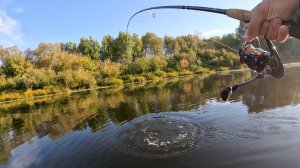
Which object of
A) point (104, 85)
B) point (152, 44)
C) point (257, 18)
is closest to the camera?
point (257, 18)

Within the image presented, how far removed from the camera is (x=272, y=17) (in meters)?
2.01

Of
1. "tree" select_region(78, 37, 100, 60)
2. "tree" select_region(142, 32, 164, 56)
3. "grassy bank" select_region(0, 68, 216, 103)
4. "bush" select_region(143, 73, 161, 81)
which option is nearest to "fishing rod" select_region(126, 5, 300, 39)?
"grassy bank" select_region(0, 68, 216, 103)

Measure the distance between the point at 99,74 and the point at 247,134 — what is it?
51.6m

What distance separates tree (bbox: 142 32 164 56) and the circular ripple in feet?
260

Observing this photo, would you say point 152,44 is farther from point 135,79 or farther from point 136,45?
point 135,79

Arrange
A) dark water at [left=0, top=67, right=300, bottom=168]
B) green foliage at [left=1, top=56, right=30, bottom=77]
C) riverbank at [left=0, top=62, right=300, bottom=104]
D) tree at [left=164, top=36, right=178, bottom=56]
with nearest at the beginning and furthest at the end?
dark water at [left=0, top=67, right=300, bottom=168]
riverbank at [left=0, top=62, right=300, bottom=104]
green foliage at [left=1, top=56, right=30, bottom=77]
tree at [left=164, top=36, right=178, bottom=56]

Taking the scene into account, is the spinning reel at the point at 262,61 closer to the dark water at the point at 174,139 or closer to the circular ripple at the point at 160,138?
the dark water at the point at 174,139

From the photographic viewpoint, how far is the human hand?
6.25 ft

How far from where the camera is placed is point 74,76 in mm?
54219

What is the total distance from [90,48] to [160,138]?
258 feet

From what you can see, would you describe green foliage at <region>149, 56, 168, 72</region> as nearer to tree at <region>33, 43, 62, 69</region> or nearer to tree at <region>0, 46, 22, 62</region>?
tree at <region>33, 43, 62, 69</region>

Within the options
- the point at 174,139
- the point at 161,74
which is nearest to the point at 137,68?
the point at 161,74

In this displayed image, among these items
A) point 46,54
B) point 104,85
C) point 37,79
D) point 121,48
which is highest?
point 121,48

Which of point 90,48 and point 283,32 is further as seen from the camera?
point 90,48
